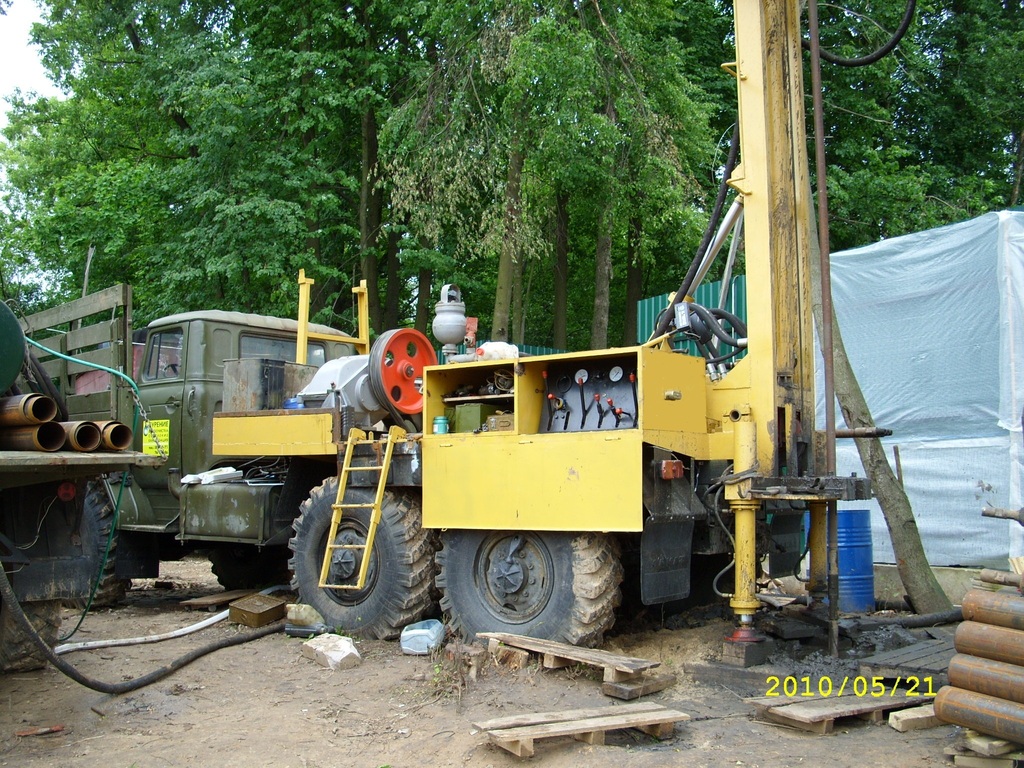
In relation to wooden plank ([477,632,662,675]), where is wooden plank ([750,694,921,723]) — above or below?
below

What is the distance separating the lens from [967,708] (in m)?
4.58

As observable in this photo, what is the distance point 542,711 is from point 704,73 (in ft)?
50.0

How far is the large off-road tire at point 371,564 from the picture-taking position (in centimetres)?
729

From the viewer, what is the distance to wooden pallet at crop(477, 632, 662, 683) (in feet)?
18.4

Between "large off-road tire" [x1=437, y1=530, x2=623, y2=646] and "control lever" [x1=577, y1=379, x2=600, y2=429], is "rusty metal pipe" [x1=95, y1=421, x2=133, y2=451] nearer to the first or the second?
"large off-road tire" [x1=437, y1=530, x2=623, y2=646]

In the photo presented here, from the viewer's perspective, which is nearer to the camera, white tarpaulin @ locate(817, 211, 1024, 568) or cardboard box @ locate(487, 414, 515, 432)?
cardboard box @ locate(487, 414, 515, 432)

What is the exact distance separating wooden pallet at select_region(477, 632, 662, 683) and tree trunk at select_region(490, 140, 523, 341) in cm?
Answer: 707

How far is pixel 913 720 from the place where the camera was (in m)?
5.04

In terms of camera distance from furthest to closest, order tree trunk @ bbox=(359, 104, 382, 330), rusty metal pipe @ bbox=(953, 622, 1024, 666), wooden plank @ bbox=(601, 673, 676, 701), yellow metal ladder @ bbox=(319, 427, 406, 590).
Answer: tree trunk @ bbox=(359, 104, 382, 330) < yellow metal ladder @ bbox=(319, 427, 406, 590) < wooden plank @ bbox=(601, 673, 676, 701) < rusty metal pipe @ bbox=(953, 622, 1024, 666)

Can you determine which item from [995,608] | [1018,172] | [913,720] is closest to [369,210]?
[1018,172]

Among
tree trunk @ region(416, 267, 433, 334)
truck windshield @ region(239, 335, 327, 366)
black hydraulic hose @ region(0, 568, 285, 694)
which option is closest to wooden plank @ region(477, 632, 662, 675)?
black hydraulic hose @ region(0, 568, 285, 694)

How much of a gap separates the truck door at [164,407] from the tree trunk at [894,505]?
239 inches

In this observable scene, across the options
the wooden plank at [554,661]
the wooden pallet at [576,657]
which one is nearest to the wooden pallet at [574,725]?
the wooden pallet at [576,657]
